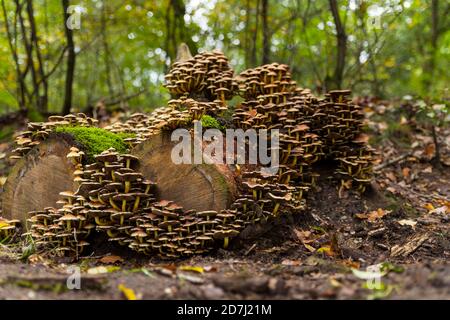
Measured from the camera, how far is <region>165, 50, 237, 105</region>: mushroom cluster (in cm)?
725

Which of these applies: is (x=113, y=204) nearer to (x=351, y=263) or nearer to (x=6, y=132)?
(x=351, y=263)

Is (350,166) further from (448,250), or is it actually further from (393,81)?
(393,81)

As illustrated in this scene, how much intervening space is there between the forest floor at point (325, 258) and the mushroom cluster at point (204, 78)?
2.42 metres

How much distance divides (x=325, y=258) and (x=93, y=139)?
150 inches

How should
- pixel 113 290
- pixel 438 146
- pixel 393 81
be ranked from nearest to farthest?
pixel 113 290 → pixel 438 146 → pixel 393 81

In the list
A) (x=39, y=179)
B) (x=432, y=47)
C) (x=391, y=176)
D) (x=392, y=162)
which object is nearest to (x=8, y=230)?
(x=39, y=179)

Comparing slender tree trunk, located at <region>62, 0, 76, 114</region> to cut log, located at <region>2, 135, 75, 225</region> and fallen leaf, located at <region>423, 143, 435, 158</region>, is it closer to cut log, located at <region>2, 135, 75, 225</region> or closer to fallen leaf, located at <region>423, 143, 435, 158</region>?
cut log, located at <region>2, 135, 75, 225</region>

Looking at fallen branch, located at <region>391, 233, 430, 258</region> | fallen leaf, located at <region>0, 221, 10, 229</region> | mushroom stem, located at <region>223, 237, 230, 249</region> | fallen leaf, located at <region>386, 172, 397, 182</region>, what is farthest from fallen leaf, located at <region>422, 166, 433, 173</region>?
fallen leaf, located at <region>0, 221, 10, 229</region>

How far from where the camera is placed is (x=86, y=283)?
4.11 metres

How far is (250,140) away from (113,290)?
3.51 m

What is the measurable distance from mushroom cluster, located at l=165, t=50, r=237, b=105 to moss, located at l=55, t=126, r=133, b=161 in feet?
4.50
